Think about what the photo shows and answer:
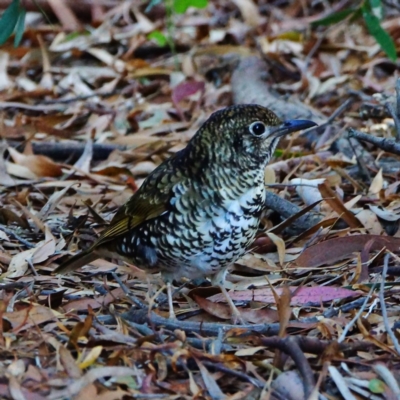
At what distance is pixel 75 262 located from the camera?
4.98 meters

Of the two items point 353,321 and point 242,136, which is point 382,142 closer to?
point 242,136

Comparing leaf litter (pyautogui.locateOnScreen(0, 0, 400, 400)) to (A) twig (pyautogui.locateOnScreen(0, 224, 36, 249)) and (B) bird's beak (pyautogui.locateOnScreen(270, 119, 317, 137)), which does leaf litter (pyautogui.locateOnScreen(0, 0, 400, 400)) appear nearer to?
(A) twig (pyautogui.locateOnScreen(0, 224, 36, 249))

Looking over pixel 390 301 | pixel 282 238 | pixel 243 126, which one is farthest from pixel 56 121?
pixel 390 301

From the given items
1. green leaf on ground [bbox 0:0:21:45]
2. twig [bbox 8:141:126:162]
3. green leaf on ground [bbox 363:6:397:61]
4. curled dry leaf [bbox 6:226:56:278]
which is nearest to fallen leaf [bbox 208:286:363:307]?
curled dry leaf [bbox 6:226:56:278]

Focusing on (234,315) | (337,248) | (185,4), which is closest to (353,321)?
(234,315)

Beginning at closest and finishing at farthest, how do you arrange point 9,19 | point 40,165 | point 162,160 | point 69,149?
point 9,19 < point 40,165 < point 162,160 < point 69,149

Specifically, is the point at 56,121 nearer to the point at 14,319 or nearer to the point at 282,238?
the point at 282,238

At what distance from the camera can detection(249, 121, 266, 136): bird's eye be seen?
453 cm

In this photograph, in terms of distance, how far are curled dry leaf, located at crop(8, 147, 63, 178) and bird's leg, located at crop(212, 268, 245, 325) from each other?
2.39 meters

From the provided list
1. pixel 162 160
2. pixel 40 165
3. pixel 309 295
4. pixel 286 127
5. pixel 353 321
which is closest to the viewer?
pixel 353 321

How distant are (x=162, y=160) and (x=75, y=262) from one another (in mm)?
2087

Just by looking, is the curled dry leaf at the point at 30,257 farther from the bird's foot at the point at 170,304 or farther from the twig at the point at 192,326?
the twig at the point at 192,326

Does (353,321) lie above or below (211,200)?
below

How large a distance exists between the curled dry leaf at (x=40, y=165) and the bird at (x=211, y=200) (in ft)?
6.78
